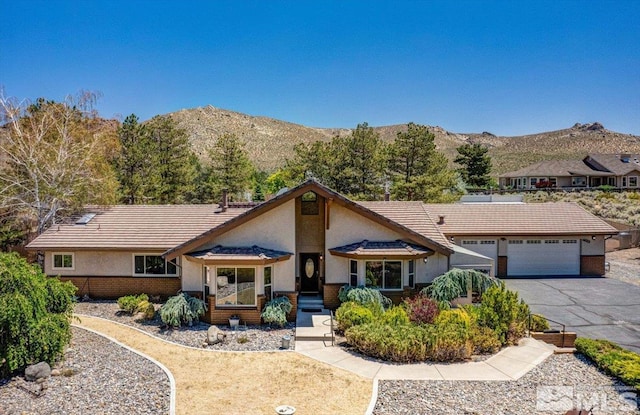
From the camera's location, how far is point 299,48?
25.1m

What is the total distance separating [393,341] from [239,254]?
6.70 meters

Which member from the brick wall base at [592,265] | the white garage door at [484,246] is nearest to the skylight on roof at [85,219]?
the white garage door at [484,246]

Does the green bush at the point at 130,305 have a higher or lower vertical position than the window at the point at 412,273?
lower

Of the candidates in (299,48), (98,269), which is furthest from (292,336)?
(299,48)

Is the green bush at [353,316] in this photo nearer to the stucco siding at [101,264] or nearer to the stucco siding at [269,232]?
the stucco siding at [269,232]

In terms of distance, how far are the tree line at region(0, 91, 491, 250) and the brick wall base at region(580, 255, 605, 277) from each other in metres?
12.5

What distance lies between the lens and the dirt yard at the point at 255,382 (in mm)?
9805

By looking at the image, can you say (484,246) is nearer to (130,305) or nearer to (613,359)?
(613,359)

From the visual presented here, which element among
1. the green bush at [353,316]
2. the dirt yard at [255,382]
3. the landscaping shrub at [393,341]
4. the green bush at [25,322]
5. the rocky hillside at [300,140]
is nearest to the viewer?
the dirt yard at [255,382]

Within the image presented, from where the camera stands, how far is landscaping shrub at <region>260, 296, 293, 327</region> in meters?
15.5

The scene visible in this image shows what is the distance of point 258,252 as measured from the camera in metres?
16.4

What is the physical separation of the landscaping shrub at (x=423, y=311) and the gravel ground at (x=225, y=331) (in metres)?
4.22

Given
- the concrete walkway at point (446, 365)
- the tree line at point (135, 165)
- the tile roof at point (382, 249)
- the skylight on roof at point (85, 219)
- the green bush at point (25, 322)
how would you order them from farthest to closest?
the tree line at point (135, 165) < the skylight on roof at point (85, 219) < the tile roof at point (382, 249) < the concrete walkway at point (446, 365) < the green bush at point (25, 322)

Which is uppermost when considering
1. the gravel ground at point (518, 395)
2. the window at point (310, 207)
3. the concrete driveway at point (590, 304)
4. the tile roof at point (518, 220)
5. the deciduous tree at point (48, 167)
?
the deciduous tree at point (48, 167)
